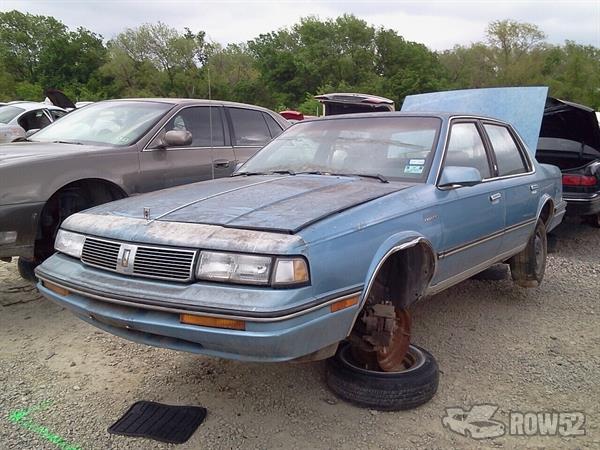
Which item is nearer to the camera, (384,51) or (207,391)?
(207,391)

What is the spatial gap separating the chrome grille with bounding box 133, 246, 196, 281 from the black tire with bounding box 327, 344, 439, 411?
3.65 feet

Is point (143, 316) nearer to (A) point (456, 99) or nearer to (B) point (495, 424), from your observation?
(B) point (495, 424)

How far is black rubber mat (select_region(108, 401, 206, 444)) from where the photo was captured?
2.58m

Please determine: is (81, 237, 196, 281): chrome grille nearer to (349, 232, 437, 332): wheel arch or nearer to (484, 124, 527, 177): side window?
(349, 232, 437, 332): wheel arch

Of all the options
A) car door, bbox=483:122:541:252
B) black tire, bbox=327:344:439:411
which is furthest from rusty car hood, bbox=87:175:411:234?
car door, bbox=483:122:541:252

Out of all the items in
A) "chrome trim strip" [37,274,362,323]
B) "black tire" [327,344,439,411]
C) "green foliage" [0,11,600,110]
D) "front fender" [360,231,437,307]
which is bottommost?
"black tire" [327,344,439,411]

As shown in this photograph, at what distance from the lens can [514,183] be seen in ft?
13.8

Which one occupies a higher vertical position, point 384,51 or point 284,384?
point 384,51

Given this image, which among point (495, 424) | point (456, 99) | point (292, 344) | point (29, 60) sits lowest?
point (495, 424)

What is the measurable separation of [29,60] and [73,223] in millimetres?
59635

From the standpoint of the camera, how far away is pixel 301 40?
5794 cm

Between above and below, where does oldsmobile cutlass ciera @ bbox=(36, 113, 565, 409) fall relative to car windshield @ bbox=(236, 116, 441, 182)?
below

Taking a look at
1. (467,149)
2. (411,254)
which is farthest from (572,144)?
(411,254)

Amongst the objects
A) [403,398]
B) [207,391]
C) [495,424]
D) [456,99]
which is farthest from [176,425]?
[456,99]
